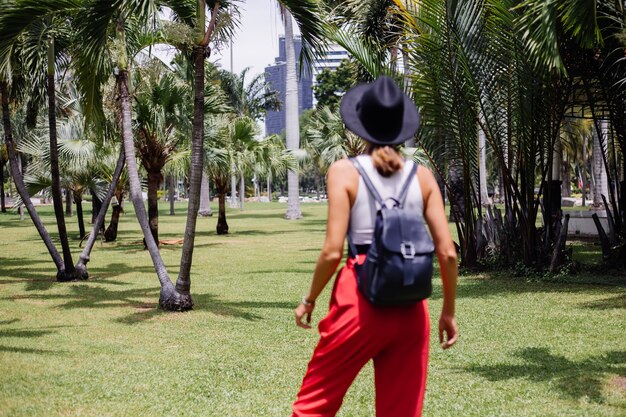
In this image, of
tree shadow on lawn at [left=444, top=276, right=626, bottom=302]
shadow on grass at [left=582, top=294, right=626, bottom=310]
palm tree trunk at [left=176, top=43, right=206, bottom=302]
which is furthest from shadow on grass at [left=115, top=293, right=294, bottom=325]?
shadow on grass at [left=582, top=294, right=626, bottom=310]

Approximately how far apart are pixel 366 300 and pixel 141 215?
300 inches

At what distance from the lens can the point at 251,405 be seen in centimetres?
532

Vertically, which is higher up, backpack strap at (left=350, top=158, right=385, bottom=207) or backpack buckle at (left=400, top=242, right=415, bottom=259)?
backpack strap at (left=350, top=158, right=385, bottom=207)

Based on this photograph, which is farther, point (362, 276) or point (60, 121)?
point (60, 121)

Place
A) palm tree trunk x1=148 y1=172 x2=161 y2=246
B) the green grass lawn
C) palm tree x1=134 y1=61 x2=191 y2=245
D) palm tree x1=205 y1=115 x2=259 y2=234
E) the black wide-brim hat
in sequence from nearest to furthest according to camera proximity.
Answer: the black wide-brim hat, the green grass lawn, palm tree x1=134 y1=61 x2=191 y2=245, palm tree trunk x1=148 y1=172 x2=161 y2=246, palm tree x1=205 y1=115 x2=259 y2=234

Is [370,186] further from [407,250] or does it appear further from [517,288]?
[517,288]

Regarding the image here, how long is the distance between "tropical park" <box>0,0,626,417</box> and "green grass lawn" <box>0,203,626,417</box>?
0.03 meters

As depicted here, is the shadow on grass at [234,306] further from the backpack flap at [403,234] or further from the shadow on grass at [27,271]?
the backpack flap at [403,234]

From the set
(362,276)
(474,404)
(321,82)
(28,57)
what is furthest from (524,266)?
(321,82)

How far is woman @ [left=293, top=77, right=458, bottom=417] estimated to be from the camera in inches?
115

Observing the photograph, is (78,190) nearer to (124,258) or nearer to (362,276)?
(124,258)

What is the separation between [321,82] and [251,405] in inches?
1839

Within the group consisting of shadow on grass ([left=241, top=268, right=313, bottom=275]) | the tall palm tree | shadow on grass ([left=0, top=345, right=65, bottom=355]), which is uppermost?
the tall palm tree

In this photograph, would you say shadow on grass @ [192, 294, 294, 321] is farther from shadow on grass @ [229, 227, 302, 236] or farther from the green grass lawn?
shadow on grass @ [229, 227, 302, 236]
